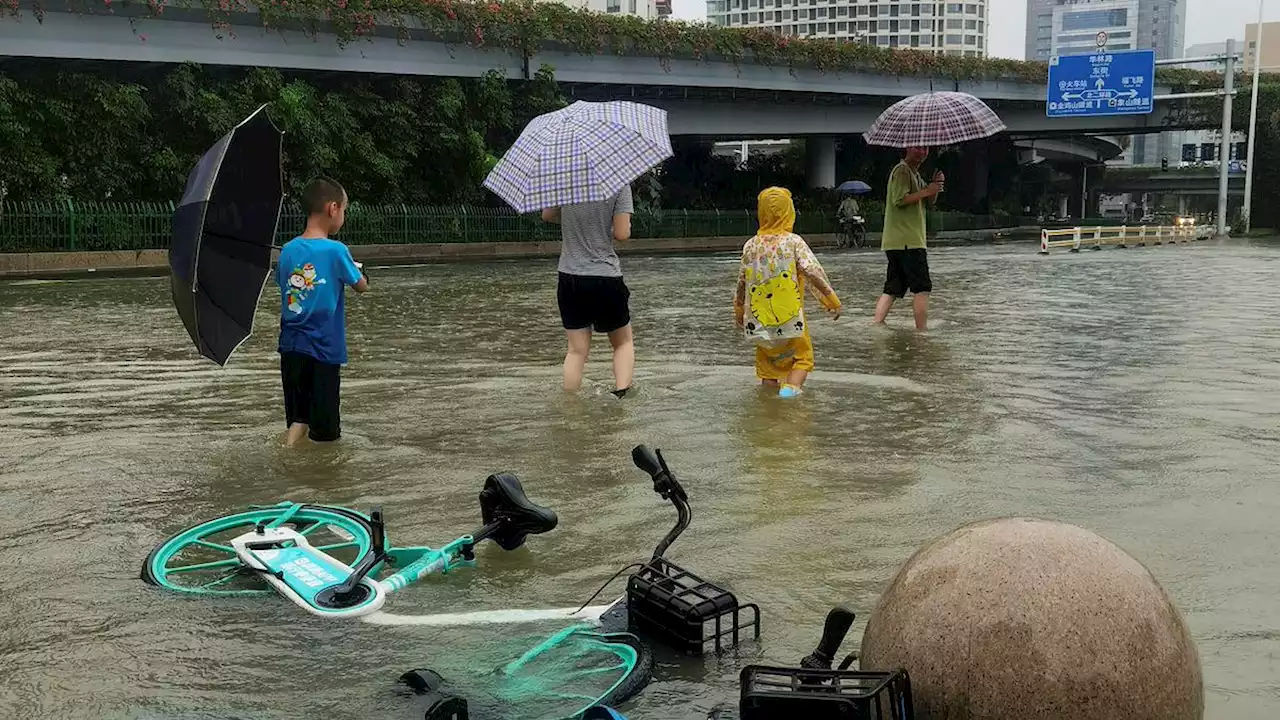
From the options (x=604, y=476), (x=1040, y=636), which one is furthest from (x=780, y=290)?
(x=1040, y=636)

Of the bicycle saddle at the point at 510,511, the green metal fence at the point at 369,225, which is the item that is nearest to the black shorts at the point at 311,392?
the bicycle saddle at the point at 510,511

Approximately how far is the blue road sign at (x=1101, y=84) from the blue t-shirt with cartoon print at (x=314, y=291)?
4310cm

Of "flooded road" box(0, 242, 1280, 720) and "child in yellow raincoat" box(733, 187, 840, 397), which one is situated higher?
"child in yellow raincoat" box(733, 187, 840, 397)

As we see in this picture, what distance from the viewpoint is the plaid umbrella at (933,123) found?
1158cm

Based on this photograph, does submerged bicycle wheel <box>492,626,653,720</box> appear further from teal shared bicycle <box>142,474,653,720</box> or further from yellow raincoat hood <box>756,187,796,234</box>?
yellow raincoat hood <box>756,187,796,234</box>

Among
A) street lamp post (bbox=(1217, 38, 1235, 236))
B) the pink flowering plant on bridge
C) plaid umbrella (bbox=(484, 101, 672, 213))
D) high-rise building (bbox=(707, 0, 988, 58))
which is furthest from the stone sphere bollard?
high-rise building (bbox=(707, 0, 988, 58))

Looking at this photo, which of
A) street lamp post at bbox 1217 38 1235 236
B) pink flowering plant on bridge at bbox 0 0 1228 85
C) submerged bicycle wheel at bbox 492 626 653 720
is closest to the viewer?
submerged bicycle wheel at bbox 492 626 653 720

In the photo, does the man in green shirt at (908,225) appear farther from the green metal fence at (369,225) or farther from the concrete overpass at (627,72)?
the concrete overpass at (627,72)

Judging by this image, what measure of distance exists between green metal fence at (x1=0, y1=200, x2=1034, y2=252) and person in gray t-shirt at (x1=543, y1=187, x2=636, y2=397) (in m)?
20.3

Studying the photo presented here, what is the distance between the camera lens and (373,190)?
32.2 metres

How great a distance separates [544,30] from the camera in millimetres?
33344

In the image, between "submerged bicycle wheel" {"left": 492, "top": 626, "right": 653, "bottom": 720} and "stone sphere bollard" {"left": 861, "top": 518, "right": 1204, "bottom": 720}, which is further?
"submerged bicycle wheel" {"left": 492, "top": 626, "right": 653, "bottom": 720}

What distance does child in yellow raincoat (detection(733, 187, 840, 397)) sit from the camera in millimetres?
8000

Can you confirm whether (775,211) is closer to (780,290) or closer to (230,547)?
(780,290)
